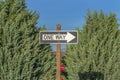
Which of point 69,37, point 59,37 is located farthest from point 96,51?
point 59,37

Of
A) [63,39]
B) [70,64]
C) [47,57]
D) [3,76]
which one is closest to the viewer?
[63,39]

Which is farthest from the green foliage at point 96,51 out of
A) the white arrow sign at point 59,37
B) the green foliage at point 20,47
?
the white arrow sign at point 59,37

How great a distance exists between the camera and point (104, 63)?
14.9 m

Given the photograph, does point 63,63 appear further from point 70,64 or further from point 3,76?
point 3,76

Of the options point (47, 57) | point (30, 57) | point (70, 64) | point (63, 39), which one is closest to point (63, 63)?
point (70, 64)

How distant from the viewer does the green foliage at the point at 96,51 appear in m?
14.7

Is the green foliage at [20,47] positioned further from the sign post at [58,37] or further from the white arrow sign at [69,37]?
the white arrow sign at [69,37]

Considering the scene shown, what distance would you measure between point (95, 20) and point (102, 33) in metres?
0.51

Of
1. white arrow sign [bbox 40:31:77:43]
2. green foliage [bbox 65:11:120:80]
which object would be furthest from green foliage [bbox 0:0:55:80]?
white arrow sign [bbox 40:31:77:43]

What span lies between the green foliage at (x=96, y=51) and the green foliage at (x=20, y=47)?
1.24m

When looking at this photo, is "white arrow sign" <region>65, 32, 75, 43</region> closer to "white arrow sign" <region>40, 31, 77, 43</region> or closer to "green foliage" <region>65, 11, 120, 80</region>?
"white arrow sign" <region>40, 31, 77, 43</region>

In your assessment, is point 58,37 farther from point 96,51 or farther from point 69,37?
point 96,51

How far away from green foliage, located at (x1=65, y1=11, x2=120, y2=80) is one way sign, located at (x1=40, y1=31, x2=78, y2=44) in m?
4.88

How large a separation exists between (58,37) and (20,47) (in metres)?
3.61
